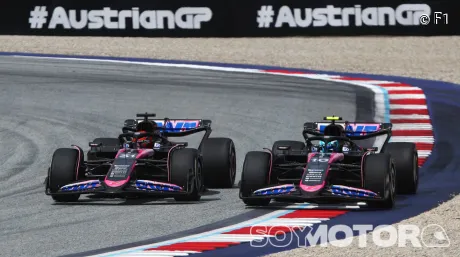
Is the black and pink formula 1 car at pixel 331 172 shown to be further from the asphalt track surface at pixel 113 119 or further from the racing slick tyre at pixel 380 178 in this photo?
the asphalt track surface at pixel 113 119

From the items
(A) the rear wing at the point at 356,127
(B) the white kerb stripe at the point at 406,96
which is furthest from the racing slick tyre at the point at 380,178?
(B) the white kerb stripe at the point at 406,96

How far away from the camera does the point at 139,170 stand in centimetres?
1520

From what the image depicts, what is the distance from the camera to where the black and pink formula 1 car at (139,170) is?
14500 mm

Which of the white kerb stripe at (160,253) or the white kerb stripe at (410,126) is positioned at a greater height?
the white kerb stripe at (410,126)

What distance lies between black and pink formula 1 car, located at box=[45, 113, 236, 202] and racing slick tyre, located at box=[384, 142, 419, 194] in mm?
2317

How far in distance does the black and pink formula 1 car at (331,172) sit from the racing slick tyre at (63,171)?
86.2 inches

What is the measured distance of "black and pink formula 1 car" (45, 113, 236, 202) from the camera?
14.5m

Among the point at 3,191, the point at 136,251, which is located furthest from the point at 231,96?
the point at 136,251

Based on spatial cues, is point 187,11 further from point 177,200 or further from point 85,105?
point 177,200

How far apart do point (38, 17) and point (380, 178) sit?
20.2 meters

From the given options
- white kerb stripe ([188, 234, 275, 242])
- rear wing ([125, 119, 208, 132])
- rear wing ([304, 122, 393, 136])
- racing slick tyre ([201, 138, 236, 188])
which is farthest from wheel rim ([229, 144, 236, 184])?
white kerb stripe ([188, 234, 275, 242])

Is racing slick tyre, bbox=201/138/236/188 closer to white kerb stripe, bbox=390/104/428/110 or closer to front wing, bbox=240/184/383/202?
front wing, bbox=240/184/383/202

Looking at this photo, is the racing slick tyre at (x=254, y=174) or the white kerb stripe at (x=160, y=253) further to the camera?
the racing slick tyre at (x=254, y=174)

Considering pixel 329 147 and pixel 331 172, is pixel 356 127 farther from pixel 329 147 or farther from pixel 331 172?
pixel 331 172
